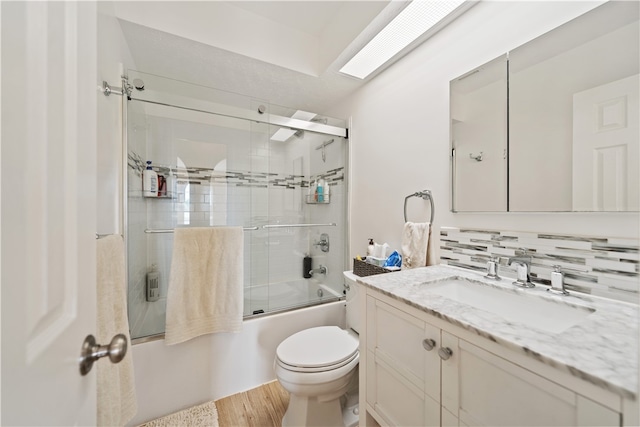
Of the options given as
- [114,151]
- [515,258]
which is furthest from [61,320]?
[515,258]

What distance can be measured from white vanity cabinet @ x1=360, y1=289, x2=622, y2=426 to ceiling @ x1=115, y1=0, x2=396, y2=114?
151 cm

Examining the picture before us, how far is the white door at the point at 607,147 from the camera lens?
32.0 inches

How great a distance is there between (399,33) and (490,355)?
163 cm

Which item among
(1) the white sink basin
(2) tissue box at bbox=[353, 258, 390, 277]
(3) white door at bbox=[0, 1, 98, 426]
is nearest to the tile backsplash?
(1) the white sink basin

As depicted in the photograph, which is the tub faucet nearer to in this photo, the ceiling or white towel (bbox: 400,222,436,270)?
white towel (bbox: 400,222,436,270)

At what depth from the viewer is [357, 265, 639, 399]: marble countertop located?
491 millimetres

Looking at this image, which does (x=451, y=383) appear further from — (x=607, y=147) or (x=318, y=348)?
(x=607, y=147)

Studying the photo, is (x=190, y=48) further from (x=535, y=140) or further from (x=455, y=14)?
(x=535, y=140)

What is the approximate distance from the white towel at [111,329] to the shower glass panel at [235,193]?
1.88ft

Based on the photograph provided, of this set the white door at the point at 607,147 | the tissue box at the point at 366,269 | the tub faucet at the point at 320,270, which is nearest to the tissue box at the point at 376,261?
the tissue box at the point at 366,269

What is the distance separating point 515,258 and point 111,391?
1557mm

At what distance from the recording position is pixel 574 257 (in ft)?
3.10

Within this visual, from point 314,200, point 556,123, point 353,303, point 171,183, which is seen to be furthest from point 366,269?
point 171,183

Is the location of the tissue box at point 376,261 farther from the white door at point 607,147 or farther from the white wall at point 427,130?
the white door at point 607,147
